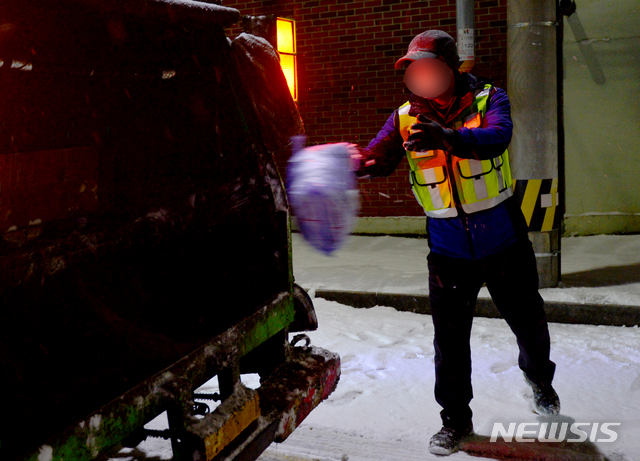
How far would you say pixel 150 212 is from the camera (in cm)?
262

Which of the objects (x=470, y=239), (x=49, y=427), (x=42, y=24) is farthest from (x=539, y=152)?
(x=49, y=427)

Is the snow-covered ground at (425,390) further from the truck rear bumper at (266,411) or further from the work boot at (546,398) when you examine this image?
the truck rear bumper at (266,411)

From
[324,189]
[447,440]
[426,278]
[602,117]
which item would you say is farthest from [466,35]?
[447,440]

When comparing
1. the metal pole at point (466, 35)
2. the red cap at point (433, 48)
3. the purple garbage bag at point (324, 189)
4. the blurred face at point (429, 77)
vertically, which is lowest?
the purple garbage bag at point (324, 189)

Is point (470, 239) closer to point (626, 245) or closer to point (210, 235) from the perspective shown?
A: point (210, 235)

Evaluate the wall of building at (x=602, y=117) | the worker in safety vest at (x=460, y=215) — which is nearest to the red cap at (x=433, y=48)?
the worker in safety vest at (x=460, y=215)

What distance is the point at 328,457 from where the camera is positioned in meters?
3.12

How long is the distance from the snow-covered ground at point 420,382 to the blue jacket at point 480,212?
1007 mm

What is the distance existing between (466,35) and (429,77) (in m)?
3.04

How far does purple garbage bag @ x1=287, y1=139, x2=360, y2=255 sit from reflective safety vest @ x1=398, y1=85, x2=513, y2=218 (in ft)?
1.13

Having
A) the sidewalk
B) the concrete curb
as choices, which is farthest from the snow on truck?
the concrete curb

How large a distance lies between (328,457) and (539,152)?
3460mm

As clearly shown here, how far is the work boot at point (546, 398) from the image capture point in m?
3.32

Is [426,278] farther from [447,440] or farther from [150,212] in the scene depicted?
[150,212]
